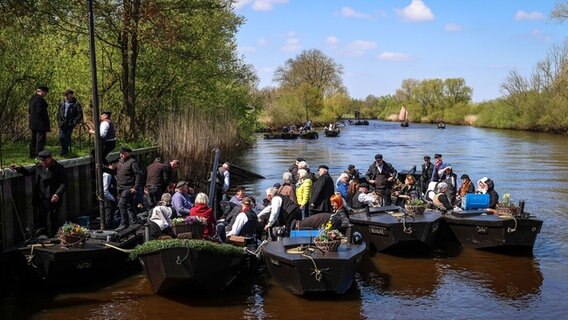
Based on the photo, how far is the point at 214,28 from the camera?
29.1 m

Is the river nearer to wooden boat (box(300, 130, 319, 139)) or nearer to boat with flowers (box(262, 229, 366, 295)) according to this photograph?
boat with flowers (box(262, 229, 366, 295))

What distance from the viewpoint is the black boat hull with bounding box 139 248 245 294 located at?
976 centimetres

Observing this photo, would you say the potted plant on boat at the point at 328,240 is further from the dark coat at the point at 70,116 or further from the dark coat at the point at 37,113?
the dark coat at the point at 70,116

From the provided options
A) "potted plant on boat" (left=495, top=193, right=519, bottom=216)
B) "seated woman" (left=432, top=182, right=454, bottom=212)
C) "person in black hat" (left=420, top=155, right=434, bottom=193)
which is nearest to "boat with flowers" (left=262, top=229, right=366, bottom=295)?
"potted plant on boat" (left=495, top=193, right=519, bottom=216)

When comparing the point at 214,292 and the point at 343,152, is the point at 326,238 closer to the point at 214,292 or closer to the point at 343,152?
the point at 214,292

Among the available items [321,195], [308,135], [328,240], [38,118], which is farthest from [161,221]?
[308,135]

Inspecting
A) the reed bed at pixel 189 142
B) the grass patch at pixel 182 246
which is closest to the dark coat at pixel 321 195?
the grass patch at pixel 182 246

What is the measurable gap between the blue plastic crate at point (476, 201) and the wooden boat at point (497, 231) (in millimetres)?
796

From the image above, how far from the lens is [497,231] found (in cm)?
1346

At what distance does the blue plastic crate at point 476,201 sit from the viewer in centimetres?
1501

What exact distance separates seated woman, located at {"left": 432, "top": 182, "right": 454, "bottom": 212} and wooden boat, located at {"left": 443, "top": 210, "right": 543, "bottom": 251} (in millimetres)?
947

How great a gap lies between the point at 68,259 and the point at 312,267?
418 centimetres

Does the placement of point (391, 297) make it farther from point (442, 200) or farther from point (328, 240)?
point (442, 200)

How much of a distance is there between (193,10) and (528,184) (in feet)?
52.9
